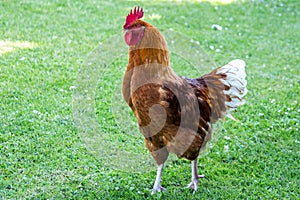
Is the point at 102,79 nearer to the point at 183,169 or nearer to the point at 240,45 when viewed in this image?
the point at 183,169

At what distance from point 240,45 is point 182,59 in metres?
1.54

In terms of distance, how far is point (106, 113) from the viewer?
6.31 meters

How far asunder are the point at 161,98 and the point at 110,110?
207 cm

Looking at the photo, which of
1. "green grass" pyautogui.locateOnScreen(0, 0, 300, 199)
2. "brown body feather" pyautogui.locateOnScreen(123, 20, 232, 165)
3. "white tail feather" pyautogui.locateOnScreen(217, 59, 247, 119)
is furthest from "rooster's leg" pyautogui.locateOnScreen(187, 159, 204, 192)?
"white tail feather" pyautogui.locateOnScreen(217, 59, 247, 119)

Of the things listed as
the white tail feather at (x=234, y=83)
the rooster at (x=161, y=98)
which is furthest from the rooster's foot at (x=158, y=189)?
the white tail feather at (x=234, y=83)

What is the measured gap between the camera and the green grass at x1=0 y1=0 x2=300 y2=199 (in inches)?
194

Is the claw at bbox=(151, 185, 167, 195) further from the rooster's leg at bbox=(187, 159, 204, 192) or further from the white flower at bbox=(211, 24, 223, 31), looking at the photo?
the white flower at bbox=(211, 24, 223, 31)

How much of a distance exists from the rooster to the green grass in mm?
574

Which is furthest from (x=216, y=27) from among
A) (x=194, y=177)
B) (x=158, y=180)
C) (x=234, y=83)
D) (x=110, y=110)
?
(x=158, y=180)

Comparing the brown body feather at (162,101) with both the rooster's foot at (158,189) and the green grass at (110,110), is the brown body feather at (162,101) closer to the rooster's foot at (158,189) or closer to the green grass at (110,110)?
the rooster's foot at (158,189)

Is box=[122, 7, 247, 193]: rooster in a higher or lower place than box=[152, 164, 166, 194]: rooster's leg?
higher

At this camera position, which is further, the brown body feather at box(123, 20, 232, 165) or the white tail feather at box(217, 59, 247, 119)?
the white tail feather at box(217, 59, 247, 119)

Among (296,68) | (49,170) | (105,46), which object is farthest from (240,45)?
(49,170)

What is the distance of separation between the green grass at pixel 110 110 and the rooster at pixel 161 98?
574 millimetres
